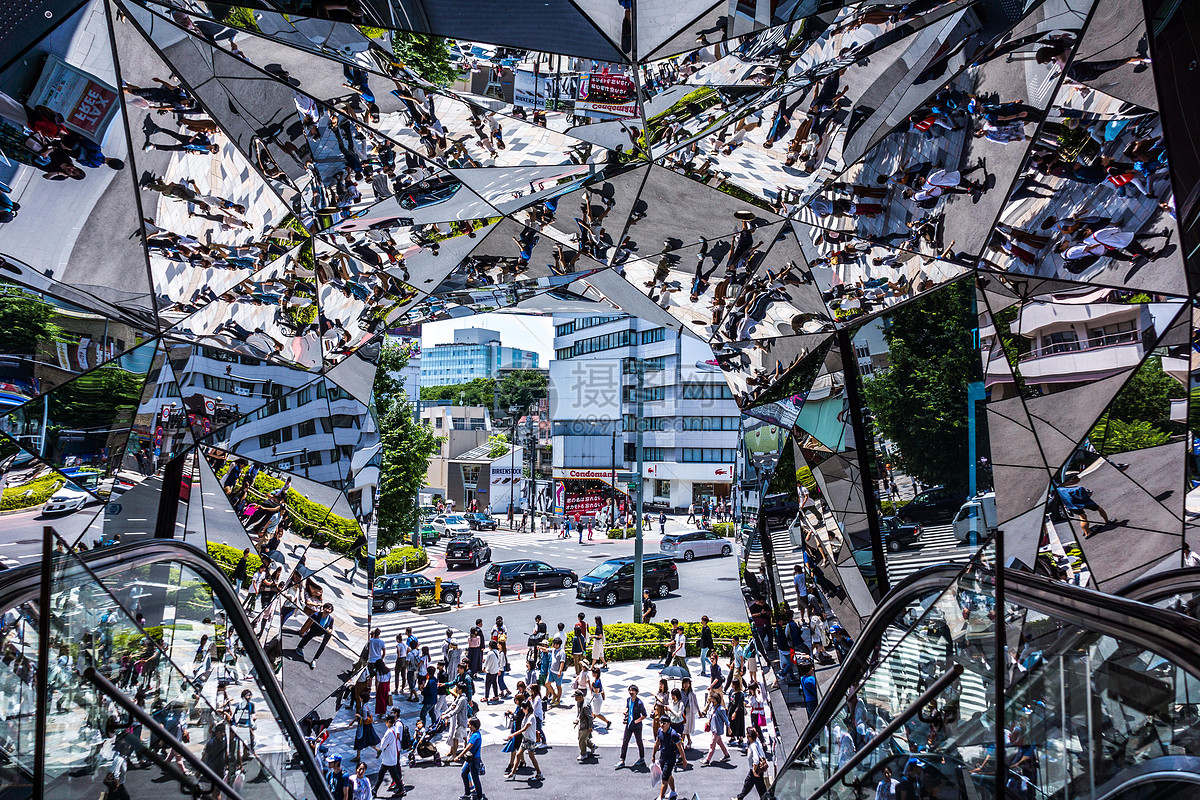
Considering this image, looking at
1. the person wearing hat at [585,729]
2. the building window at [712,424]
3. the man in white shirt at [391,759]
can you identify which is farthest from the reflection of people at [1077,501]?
the building window at [712,424]

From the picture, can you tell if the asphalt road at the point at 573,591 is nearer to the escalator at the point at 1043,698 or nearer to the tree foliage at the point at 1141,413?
the tree foliage at the point at 1141,413

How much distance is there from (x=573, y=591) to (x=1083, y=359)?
18597mm

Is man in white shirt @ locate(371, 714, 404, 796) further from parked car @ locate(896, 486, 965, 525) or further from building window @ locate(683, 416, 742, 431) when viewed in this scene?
building window @ locate(683, 416, 742, 431)

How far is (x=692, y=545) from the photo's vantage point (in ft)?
84.8

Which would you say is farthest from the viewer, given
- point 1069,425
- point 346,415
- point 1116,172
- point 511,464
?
point 511,464

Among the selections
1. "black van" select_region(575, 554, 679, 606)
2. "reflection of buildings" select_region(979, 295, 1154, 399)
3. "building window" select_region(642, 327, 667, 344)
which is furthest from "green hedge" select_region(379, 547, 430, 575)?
"reflection of buildings" select_region(979, 295, 1154, 399)

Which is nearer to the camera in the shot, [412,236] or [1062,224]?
[1062,224]

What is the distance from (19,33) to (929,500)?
843 centimetres

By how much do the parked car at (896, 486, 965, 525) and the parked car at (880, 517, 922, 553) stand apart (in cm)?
9

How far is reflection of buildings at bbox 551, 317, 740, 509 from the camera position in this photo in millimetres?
26609

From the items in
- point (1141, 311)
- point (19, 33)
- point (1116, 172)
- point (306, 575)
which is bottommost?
point (306, 575)

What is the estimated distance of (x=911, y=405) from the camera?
25.5ft

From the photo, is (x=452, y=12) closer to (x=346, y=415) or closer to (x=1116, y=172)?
(x=1116, y=172)

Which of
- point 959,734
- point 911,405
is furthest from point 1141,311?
point 959,734
